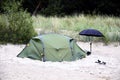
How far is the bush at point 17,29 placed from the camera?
49.5 ft

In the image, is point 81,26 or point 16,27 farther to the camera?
point 81,26

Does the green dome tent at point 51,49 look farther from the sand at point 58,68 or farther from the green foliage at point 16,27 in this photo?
the green foliage at point 16,27

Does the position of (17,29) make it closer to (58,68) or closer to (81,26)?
(81,26)

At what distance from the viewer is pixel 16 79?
27.8 feet

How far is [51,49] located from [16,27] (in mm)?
4233

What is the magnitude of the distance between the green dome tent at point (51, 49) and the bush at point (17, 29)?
3.22m

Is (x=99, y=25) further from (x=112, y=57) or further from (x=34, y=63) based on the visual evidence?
(x=34, y=63)

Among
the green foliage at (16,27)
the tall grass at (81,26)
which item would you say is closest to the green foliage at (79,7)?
the tall grass at (81,26)

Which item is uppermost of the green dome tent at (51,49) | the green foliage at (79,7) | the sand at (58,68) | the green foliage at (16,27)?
the green foliage at (79,7)

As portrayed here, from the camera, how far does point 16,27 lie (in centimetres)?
1547

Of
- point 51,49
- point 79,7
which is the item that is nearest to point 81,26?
point 51,49

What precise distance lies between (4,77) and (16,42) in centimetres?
645

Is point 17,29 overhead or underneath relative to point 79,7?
underneath

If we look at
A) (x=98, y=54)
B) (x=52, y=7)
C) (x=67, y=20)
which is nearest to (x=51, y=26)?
(x=67, y=20)
